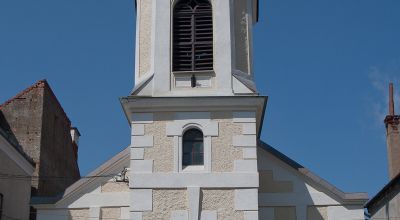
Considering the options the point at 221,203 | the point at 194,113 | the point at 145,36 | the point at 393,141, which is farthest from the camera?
the point at 393,141

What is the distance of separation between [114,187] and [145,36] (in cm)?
410

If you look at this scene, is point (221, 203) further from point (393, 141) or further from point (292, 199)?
point (393, 141)

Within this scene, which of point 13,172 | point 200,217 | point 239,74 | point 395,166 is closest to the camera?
point 200,217

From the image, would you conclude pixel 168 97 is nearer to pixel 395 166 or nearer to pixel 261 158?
pixel 261 158

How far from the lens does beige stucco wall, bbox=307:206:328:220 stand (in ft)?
65.5

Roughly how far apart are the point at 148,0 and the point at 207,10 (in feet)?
5.44

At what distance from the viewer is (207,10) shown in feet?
65.6

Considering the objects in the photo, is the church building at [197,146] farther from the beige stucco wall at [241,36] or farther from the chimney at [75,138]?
the chimney at [75,138]

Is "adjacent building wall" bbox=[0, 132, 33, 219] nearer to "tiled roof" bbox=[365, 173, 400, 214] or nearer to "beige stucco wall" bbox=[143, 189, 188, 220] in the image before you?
"beige stucco wall" bbox=[143, 189, 188, 220]

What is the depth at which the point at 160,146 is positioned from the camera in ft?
61.1

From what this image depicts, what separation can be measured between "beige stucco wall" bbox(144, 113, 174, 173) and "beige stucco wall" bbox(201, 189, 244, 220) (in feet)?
3.71

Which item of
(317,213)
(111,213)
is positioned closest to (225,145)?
(317,213)

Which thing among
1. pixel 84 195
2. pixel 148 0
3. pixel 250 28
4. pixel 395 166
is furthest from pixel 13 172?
pixel 395 166

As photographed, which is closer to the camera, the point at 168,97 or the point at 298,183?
the point at 168,97
